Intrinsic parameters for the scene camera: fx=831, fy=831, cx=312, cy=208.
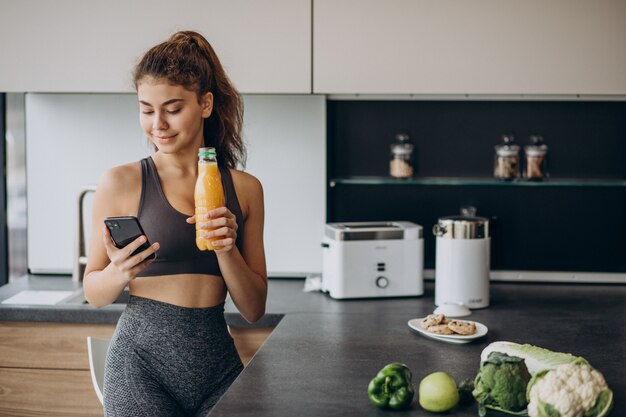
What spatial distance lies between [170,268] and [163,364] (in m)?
0.23

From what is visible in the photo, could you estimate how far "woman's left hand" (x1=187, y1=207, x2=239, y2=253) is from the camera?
1.84 m

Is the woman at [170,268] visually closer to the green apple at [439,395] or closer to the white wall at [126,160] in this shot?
the green apple at [439,395]

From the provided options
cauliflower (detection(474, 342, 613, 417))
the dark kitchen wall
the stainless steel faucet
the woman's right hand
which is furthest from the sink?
cauliflower (detection(474, 342, 613, 417))

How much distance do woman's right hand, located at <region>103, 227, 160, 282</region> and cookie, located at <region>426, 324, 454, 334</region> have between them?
33.3 inches

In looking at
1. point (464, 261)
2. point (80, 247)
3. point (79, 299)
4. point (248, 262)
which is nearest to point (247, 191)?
point (248, 262)

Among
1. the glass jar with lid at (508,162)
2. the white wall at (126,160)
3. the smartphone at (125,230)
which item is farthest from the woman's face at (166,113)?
the glass jar with lid at (508,162)

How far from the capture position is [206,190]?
186cm

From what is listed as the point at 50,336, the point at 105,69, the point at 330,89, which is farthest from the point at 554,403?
the point at 105,69

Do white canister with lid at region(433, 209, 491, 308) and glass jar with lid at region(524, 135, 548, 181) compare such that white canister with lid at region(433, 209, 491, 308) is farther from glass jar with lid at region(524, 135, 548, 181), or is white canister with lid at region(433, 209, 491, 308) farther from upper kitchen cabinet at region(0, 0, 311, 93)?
upper kitchen cabinet at region(0, 0, 311, 93)

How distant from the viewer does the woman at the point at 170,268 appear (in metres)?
1.96

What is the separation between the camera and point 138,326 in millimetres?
2002

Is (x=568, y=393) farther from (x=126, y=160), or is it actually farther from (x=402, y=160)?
(x=126, y=160)

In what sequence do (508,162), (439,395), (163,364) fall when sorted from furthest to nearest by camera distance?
(508,162)
(163,364)
(439,395)

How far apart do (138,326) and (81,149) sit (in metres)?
1.49
